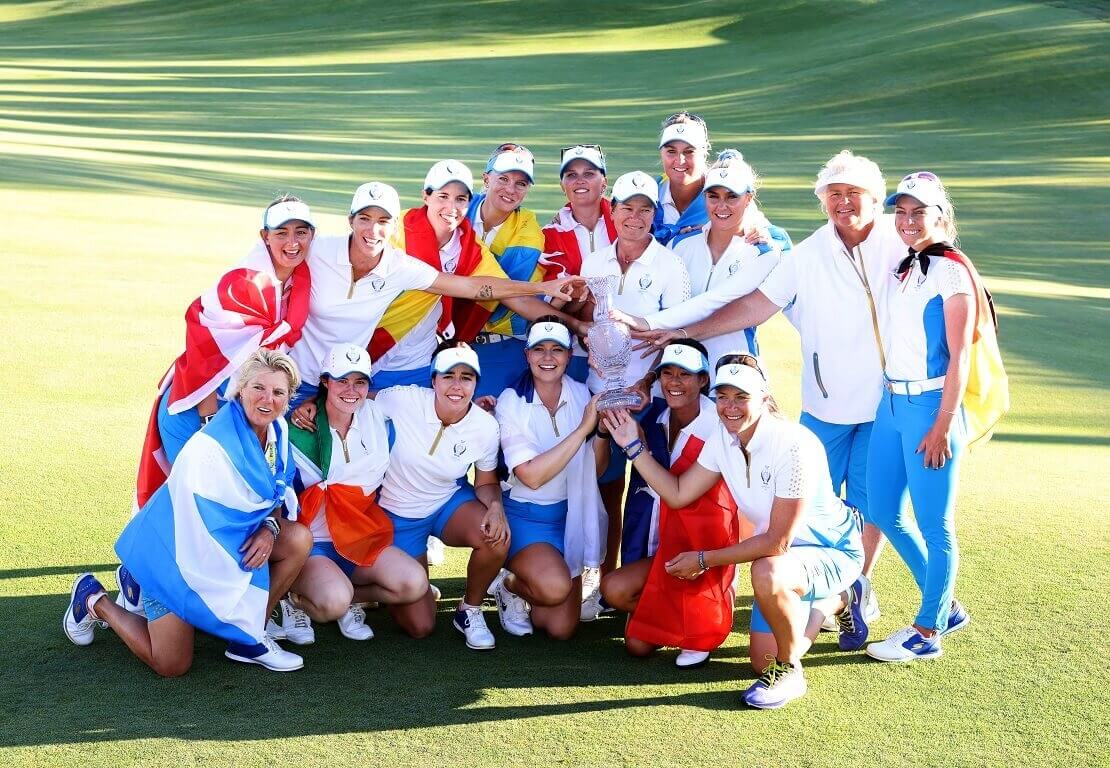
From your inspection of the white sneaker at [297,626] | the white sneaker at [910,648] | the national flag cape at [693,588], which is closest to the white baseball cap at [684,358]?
the national flag cape at [693,588]

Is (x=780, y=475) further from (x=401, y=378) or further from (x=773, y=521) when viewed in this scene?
(x=401, y=378)

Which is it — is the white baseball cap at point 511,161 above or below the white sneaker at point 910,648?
above

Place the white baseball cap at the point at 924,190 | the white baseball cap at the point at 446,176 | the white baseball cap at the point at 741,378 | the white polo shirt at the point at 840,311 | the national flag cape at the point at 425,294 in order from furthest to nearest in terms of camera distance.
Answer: the national flag cape at the point at 425,294 → the white baseball cap at the point at 446,176 → the white polo shirt at the point at 840,311 → the white baseball cap at the point at 924,190 → the white baseball cap at the point at 741,378

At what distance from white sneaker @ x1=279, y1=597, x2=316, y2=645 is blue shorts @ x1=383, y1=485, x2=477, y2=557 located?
59cm

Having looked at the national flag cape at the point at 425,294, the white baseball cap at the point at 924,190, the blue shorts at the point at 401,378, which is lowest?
the blue shorts at the point at 401,378

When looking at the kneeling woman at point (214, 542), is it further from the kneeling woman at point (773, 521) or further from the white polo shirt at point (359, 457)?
the kneeling woman at point (773, 521)

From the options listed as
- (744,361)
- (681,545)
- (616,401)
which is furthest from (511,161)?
(681,545)

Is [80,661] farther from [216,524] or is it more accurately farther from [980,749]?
[980,749]

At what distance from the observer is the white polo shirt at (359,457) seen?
6031 millimetres

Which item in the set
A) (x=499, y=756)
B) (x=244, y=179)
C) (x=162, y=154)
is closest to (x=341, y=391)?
(x=499, y=756)

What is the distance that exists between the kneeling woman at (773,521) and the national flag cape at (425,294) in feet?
5.06

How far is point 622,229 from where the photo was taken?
6.42 meters

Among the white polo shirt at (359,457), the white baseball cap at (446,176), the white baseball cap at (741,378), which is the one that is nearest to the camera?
the white baseball cap at (741,378)

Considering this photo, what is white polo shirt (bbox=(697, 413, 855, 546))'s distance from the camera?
530 cm
